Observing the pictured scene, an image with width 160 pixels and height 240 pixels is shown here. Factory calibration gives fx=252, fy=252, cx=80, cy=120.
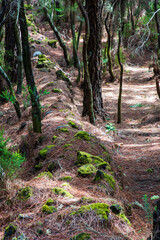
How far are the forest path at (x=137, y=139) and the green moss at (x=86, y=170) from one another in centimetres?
93

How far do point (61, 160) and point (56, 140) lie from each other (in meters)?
0.79

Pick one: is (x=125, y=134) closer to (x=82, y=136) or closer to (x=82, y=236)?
(x=82, y=136)

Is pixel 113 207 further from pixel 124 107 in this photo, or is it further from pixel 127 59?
pixel 127 59

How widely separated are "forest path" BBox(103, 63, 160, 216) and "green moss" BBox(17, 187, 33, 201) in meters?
1.81

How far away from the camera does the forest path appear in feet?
15.4

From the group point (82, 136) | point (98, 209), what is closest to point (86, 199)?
point (98, 209)

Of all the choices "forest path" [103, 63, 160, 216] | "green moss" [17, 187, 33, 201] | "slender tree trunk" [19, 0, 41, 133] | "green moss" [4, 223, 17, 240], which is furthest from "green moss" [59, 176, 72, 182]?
"slender tree trunk" [19, 0, 41, 133]

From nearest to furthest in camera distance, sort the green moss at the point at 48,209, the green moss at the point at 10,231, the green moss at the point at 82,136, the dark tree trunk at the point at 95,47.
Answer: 1. the green moss at the point at 10,231
2. the green moss at the point at 48,209
3. the green moss at the point at 82,136
4. the dark tree trunk at the point at 95,47

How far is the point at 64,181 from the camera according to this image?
327 centimetres

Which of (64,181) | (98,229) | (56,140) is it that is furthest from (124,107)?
(98,229)

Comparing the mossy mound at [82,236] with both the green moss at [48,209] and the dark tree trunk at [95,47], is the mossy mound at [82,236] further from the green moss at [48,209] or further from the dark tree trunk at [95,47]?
the dark tree trunk at [95,47]

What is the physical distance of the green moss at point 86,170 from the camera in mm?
3413

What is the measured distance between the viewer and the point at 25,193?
2.87 meters

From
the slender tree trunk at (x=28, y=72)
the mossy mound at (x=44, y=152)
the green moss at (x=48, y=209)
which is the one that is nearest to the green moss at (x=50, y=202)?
the green moss at (x=48, y=209)
